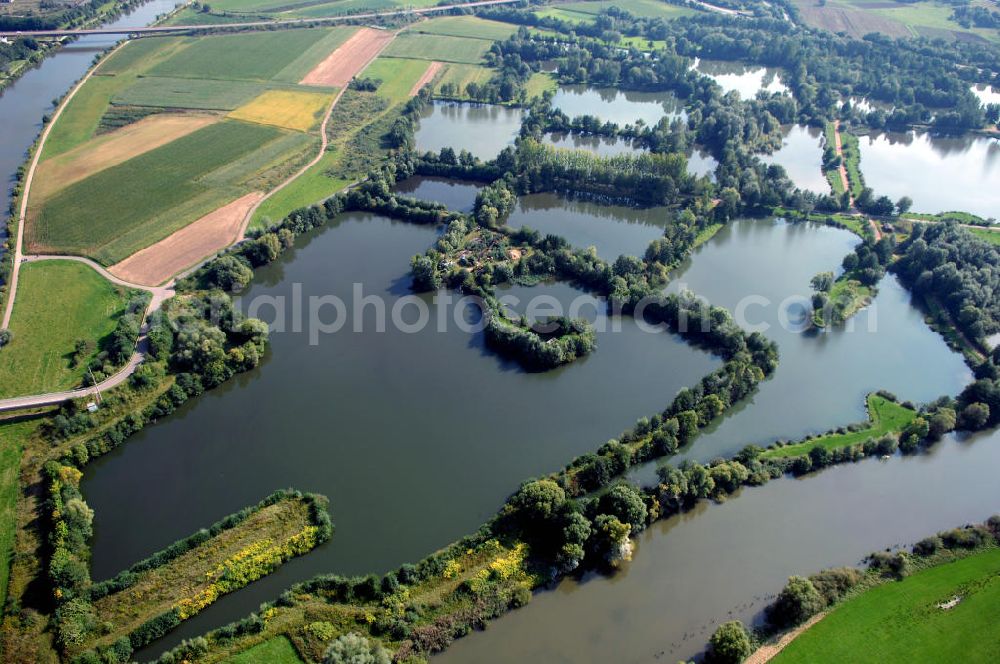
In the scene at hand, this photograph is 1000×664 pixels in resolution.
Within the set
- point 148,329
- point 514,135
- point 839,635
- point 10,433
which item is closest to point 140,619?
point 10,433

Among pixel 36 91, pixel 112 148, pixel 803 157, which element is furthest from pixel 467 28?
pixel 36 91

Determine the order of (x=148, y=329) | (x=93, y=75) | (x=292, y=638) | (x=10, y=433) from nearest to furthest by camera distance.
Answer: (x=292, y=638)
(x=10, y=433)
(x=148, y=329)
(x=93, y=75)

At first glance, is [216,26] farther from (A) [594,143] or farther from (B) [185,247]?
(A) [594,143]

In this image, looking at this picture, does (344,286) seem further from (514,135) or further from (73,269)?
(514,135)

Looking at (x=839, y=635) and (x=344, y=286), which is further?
(x=344, y=286)

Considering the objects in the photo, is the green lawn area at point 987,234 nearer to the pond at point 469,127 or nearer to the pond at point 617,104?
the pond at point 617,104

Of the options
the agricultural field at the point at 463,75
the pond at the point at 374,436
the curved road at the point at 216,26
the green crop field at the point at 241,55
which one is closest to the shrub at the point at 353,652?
the pond at the point at 374,436
